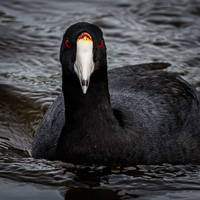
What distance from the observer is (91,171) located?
531 cm

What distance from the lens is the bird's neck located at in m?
5.19

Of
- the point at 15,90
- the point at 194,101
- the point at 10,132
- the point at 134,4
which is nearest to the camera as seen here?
the point at 194,101

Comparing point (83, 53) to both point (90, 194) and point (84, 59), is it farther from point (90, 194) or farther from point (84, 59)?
point (90, 194)

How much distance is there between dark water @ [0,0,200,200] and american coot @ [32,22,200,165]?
5.4 inches

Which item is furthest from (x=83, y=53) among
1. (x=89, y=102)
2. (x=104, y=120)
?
(x=104, y=120)

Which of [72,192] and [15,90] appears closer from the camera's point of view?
[72,192]

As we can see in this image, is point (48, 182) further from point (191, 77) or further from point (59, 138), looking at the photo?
point (191, 77)

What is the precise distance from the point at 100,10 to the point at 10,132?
3.86m

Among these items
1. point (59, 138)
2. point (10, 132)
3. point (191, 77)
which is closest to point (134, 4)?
point (191, 77)

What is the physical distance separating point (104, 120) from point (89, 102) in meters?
0.20

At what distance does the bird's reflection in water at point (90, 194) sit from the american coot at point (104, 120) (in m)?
0.25

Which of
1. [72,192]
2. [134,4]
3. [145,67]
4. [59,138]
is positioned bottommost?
[72,192]

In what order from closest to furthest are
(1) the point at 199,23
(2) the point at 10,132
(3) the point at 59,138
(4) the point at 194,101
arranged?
1. (3) the point at 59,138
2. (4) the point at 194,101
3. (2) the point at 10,132
4. (1) the point at 199,23

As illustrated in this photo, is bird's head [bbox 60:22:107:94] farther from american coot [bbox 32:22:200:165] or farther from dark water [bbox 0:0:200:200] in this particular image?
dark water [bbox 0:0:200:200]
